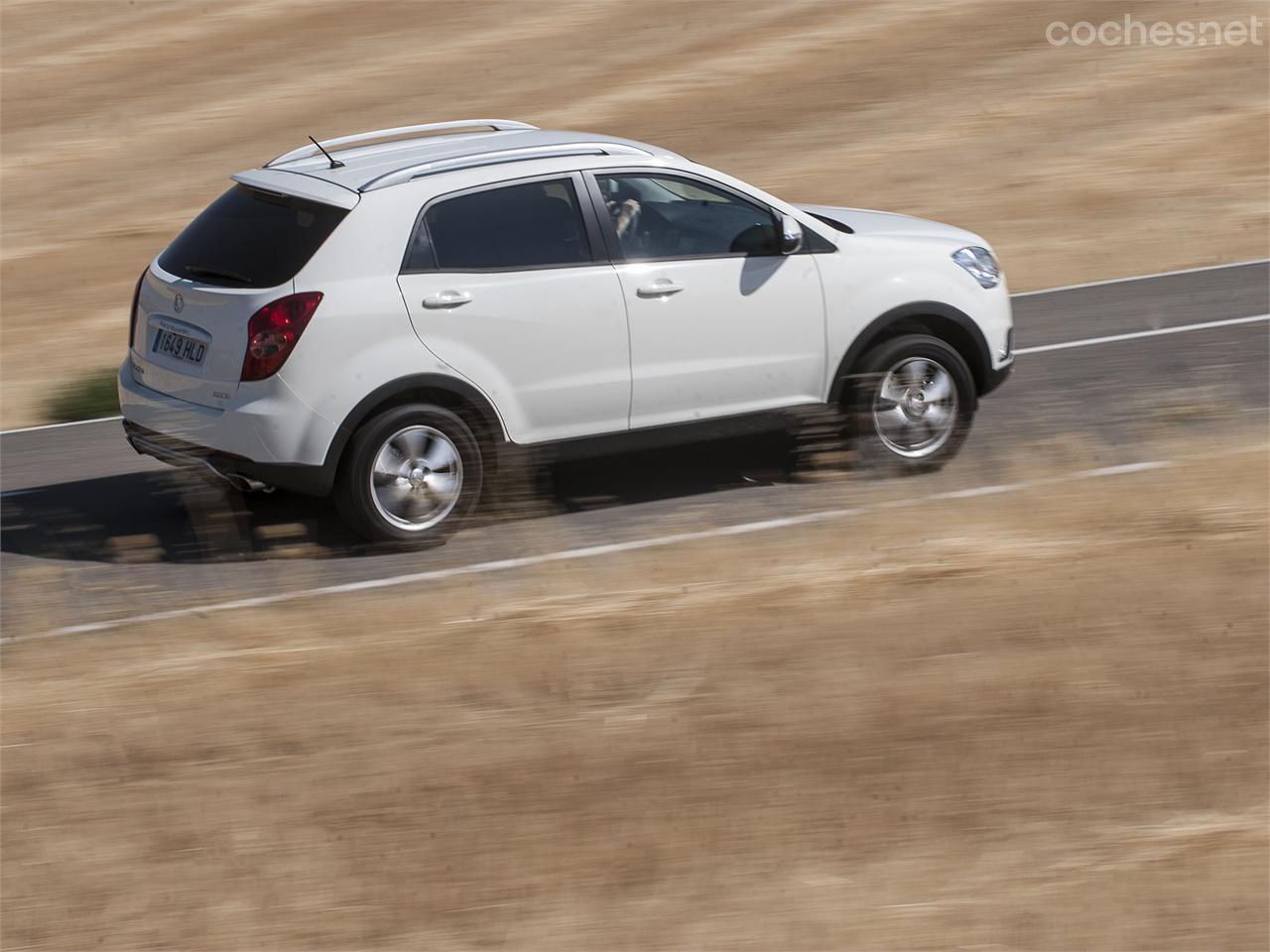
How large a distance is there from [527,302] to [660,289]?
66 cm

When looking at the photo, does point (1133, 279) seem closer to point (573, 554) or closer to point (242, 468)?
point (573, 554)

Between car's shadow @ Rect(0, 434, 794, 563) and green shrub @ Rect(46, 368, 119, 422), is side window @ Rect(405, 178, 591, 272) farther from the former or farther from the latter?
green shrub @ Rect(46, 368, 119, 422)

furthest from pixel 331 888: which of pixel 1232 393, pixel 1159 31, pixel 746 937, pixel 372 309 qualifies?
pixel 1159 31

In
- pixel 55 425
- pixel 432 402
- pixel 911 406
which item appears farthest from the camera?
pixel 55 425

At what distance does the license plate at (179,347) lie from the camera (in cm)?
736

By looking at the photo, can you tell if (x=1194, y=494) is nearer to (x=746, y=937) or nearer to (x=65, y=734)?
(x=746, y=937)

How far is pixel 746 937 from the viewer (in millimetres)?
4535

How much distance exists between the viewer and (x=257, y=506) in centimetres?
845

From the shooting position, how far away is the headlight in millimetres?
8508

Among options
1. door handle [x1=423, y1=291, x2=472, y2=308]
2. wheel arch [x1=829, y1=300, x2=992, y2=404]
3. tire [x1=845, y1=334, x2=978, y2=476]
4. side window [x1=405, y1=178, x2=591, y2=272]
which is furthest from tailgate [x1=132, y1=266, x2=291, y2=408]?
tire [x1=845, y1=334, x2=978, y2=476]

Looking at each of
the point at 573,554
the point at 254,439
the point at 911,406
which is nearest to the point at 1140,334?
the point at 911,406

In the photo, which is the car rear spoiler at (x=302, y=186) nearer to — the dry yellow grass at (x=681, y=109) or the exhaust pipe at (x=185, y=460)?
the exhaust pipe at (x=185, y=460)

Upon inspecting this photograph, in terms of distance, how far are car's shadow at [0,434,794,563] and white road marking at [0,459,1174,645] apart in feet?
1.45

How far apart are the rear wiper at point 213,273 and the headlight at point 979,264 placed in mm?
3590
